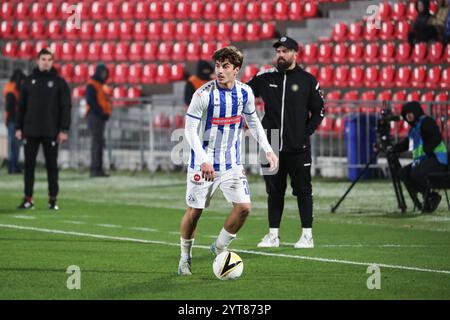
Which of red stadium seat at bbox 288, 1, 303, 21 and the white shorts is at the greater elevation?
red stadium seat at bbox 288, 1, 303, 21

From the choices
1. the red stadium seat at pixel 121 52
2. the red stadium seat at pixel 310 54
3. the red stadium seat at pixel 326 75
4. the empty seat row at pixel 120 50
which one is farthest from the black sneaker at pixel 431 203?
the red stadium seat at pixel 121 52

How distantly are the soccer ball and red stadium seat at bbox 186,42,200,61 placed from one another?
72.5 feet

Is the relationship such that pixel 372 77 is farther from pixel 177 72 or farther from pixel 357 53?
pixel 177 72

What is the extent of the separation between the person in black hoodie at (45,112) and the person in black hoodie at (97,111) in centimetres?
827

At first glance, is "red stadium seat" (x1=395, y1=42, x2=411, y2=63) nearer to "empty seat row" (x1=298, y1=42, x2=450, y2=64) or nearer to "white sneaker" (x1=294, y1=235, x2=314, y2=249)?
"empty seat row" (x1=298, y1=42, x2=450, y2=64)

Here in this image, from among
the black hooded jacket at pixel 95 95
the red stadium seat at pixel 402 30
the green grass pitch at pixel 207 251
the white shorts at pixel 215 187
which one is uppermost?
the red stadium seat at pixel 402 30

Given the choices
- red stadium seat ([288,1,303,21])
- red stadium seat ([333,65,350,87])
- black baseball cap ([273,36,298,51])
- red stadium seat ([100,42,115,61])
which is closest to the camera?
black baseball cap ([273,36,298,51])

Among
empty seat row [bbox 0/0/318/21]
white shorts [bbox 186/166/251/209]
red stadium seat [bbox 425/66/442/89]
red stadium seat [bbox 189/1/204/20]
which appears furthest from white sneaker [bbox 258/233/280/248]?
red stadium seat [bbox 189/1/204/20]

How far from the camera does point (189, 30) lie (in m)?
33.0

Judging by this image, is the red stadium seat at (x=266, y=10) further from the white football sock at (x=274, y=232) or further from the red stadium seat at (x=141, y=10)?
the white football sock at (x=274, y=232)

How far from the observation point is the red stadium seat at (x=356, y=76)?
28328mm

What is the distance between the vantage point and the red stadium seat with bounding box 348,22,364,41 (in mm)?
29089
